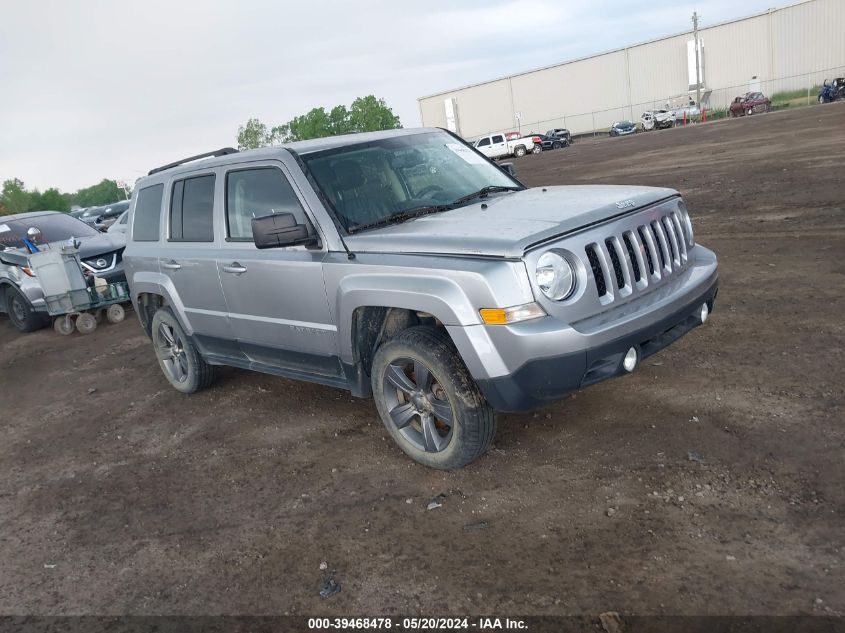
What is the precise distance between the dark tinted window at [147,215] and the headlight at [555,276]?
373 centimetres

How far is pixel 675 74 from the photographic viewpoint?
6506cm

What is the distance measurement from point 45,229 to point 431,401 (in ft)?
32.3

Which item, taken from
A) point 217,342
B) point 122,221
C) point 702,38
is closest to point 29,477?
point 217,342

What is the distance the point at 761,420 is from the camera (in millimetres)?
Result: 4188

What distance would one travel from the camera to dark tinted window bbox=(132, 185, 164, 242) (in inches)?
240

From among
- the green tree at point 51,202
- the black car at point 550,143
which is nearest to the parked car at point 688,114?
the black car at point 550,143

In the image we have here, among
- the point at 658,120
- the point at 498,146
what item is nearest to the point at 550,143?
the point at 498,146

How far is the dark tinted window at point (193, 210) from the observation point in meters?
5.37

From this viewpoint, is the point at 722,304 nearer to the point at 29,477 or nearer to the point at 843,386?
the point at 843,386

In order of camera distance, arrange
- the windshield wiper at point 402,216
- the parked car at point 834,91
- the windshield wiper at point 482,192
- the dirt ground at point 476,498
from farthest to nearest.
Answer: the parked car at point 834,91 < the windshield wiper at point 482,192 < the windshield wiper at point 402,216 < the dirt ground at point 476,498

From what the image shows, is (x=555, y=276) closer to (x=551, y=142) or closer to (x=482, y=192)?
(x=482, y=192)

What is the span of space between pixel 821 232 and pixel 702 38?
6329 cm

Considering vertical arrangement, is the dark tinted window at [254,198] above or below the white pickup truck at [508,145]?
above

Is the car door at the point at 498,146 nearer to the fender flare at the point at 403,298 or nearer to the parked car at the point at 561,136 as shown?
the parked car at the point at 561,136
